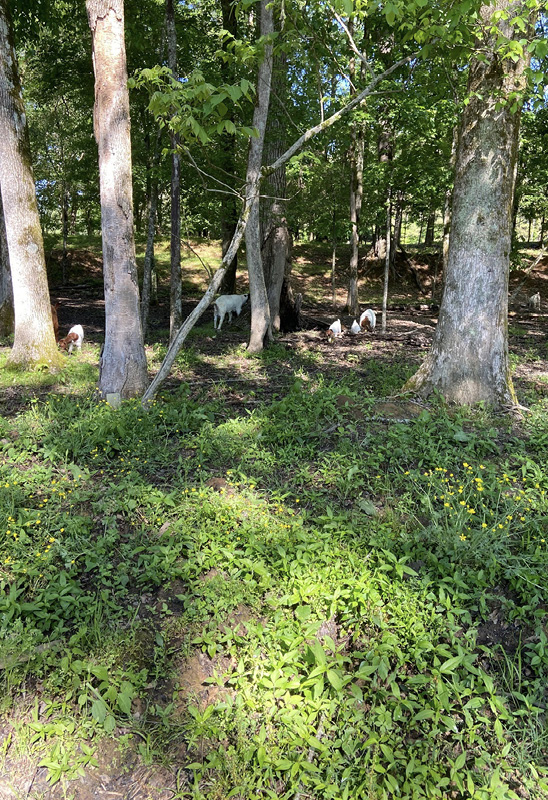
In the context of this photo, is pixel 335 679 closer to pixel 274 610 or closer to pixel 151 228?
pixel 274 610

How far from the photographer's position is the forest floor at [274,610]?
7.18ft

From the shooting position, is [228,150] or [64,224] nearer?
[228,150]

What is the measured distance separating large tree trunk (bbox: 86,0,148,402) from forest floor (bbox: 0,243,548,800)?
1034 mm

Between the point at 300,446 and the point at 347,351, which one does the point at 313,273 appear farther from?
the point at 300,446

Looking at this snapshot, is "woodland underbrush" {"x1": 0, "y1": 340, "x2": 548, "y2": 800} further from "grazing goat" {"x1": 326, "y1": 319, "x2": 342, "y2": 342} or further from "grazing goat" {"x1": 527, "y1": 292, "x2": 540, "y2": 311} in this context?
"grazing goat" {"x1": 527, "y1": 292, "x2": 540, "y2": 311}

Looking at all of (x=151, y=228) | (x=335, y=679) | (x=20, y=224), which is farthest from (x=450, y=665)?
(x=151, y=228)

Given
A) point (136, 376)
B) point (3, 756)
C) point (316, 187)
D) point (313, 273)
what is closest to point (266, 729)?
point (3, 756)

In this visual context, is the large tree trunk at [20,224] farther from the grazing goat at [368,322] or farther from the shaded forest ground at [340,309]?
the grazing goat at [368,322]

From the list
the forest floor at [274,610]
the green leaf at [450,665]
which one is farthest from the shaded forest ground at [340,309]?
the green leaf at [450,665]

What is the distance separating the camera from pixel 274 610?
2838mm

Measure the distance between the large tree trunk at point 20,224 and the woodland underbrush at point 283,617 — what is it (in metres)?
3.25

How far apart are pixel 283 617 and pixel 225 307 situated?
10.5 metres

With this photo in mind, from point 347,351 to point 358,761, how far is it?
7884 millimetres

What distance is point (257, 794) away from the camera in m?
2.09
